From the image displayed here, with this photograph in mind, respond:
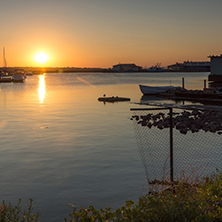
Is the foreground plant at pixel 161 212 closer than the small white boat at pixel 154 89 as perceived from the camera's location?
Yes

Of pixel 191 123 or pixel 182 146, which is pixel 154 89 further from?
pixel 182 146

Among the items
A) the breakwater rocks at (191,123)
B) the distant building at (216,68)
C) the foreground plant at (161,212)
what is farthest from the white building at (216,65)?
the foreground plant at (161,212)

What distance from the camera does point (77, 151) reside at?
2211cm

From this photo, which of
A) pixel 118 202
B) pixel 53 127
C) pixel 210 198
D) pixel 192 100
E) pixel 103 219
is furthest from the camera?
pixel 192 100

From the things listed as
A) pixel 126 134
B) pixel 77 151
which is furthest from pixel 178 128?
pixel 77 151

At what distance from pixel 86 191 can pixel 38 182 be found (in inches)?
109

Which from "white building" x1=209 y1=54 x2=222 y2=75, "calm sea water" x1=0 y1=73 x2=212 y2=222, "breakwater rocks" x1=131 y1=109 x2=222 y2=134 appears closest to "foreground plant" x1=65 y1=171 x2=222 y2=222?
"calm sea water" x1=0 y1=73 x2=212 y2=222

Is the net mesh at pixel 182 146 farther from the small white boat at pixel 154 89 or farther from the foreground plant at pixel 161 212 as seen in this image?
the small white boat at pixel 154 89

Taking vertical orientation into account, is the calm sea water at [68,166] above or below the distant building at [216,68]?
below

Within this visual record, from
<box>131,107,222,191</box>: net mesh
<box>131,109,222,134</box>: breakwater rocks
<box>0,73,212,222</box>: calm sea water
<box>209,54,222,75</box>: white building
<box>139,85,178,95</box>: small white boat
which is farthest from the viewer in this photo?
<box>209,54,222,75</box>: white building

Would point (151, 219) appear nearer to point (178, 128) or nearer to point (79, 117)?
point (178, 128)

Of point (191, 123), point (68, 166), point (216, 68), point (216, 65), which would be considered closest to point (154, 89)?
point (216, 68)

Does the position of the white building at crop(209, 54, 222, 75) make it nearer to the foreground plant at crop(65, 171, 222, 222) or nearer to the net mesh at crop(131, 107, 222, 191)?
the net mesh at crop(131, 107, 222, 191)

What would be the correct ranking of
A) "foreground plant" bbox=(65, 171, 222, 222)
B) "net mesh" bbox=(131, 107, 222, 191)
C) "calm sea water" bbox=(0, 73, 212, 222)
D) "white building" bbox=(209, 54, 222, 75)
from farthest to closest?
"white building" bbox=(209, 54, 222, 75) → "net mesh" bbox=(131, 107, 222, 191) → "calm sea water" bbox=(0, 73, 212, 222) → "foreground plant" bbox=(65, 171, 222, 222)
